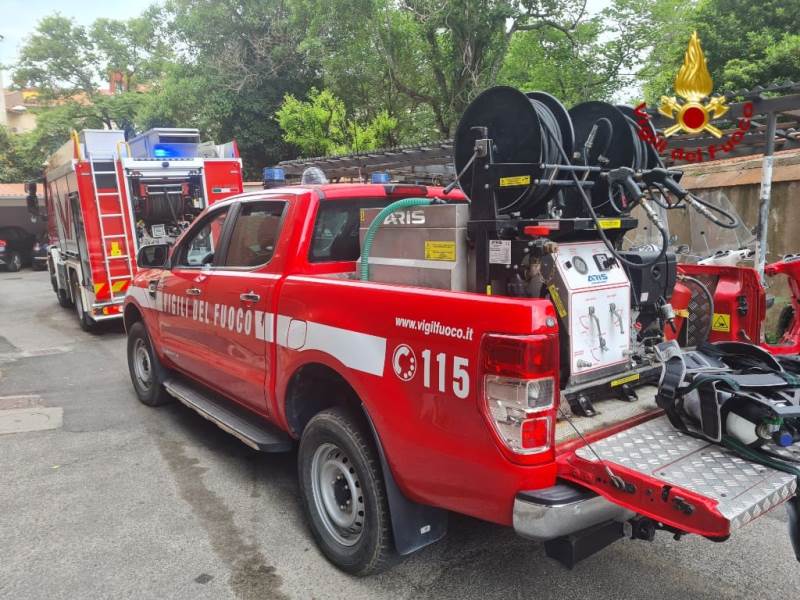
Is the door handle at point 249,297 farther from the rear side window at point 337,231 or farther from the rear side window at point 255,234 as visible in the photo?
the rear side window at point 337,231

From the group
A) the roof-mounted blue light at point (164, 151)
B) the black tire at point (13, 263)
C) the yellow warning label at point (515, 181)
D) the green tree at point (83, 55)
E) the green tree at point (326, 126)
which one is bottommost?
the black tire at point (13, 263)

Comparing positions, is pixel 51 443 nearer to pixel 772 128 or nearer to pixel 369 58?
pixel 772 128

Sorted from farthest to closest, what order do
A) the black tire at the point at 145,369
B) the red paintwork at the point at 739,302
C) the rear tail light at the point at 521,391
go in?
1. the black tire at the point at 145,369
2. the red paintwork at the point at 739,302
3. the rear tail light at the point at 521,391

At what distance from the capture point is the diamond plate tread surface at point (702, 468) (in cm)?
196

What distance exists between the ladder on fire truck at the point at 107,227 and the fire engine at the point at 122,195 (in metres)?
0.01

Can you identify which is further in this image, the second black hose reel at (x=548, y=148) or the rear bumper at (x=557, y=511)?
the second black hose reel at (x=548, y=148)

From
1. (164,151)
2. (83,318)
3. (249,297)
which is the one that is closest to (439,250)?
(249,297)

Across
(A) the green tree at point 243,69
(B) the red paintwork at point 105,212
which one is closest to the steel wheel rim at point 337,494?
(B) the red paintwork at point 105,212

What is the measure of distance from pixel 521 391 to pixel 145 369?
189 inches

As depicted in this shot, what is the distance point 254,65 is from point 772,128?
19.6 m

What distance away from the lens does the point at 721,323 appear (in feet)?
15.0

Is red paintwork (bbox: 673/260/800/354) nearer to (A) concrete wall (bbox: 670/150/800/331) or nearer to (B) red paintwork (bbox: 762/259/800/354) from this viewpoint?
(B) red paintwork (bbox: 762/259/800/354)

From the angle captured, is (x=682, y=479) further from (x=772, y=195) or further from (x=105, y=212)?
(x=105, y=212)

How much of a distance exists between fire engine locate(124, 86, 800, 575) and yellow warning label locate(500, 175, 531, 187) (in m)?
0.01
